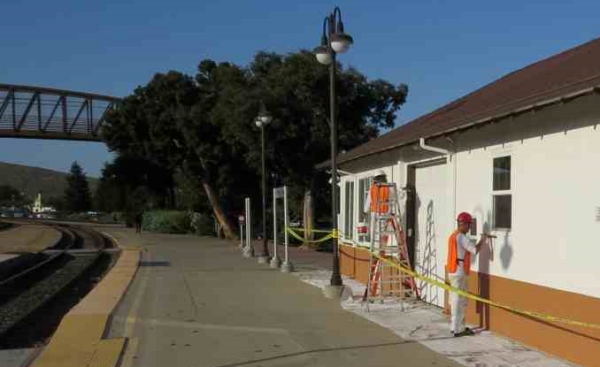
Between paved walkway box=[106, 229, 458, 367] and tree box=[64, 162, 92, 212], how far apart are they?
126752 mm

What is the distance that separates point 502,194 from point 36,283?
15.4 m

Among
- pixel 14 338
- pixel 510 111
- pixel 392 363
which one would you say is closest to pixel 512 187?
pixel 510 111

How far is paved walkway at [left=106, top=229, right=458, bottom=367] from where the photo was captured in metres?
8.64

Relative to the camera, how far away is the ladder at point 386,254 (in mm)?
12852

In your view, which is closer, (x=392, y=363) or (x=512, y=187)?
(x=392, y=363)

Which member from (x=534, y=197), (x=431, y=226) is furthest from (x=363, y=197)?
(x=534, y=197)

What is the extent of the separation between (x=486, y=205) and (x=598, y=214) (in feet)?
8.52

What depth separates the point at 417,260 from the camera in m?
13.4

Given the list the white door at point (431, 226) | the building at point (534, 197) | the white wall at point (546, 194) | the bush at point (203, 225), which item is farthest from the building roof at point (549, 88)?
the bush at point (203, 225)

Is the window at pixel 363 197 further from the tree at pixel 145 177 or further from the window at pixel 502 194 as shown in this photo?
the tree at pixel 145 177

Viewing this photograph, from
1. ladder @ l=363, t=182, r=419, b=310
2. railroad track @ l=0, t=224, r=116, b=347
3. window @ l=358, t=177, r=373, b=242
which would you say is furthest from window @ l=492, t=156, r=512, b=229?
railroad track @ l=0, t=224, r=116, b=347

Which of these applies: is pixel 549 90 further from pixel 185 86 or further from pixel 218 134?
pixel 185 86

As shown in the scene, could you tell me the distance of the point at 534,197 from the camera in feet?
28.7

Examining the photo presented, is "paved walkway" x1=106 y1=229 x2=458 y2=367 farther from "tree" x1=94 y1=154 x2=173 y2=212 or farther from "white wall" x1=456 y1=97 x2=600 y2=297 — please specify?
"tree" x1=94 y1=154 x2=173 y2=212
